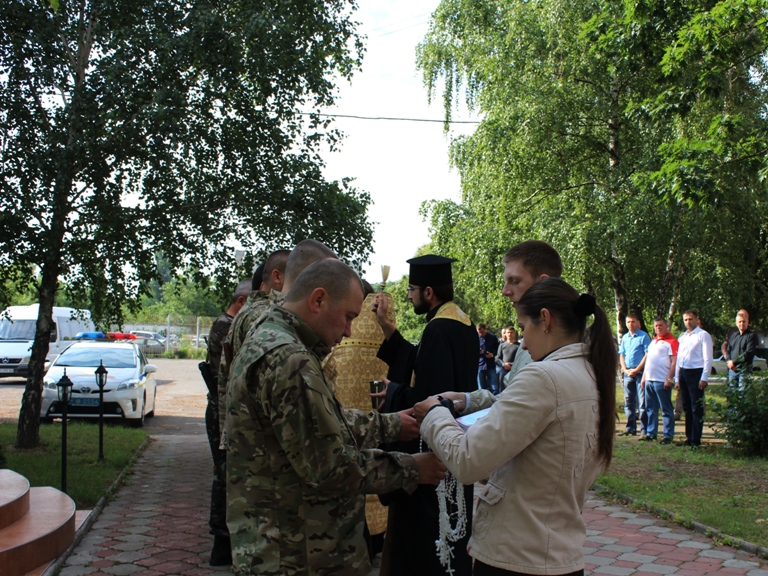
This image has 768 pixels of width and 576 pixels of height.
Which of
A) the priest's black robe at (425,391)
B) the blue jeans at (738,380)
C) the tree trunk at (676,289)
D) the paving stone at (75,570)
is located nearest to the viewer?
the priest's black robe at (425,391)

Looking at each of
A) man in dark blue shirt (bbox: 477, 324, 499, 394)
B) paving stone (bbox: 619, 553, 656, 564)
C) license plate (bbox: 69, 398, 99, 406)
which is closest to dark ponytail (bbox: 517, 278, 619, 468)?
paving stone (bbox: 619, 553, 656, 564)

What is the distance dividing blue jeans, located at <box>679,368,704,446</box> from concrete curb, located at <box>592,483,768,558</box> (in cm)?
343

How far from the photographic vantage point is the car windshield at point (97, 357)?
15.6m

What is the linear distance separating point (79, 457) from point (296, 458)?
902cm

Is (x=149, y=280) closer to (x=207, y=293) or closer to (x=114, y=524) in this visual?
(x=207, y=293)

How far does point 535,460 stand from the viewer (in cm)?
273

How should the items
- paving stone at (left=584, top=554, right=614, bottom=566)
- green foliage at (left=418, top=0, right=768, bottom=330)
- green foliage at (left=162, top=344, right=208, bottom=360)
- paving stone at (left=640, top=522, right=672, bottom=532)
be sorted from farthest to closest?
green foliage at (left=162, top=344, right=208, bottom=360) < green foliage at (left=418, top=0, right=768, bottom=330) < paving stone at (left=640, top=522, right=672, bottom=532) < paving stone at (left=584, top=554, right=614, bottom=566)

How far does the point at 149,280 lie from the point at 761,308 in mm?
20881

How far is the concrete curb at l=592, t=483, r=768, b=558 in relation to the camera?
658 cm

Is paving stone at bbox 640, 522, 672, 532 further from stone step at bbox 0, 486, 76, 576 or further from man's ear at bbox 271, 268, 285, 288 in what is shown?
stone step at bbox 0, 486, 76, 576

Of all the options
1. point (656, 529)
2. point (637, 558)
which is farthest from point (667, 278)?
point (637, 558)

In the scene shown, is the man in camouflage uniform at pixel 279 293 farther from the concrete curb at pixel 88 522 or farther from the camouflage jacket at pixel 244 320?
the concrete curb at pixel 88 522

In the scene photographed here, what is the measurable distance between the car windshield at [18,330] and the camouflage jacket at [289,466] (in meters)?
24.2

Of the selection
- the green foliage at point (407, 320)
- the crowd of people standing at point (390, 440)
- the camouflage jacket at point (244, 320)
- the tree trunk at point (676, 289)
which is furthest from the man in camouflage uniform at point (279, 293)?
the green foliage at point (407, 320)
